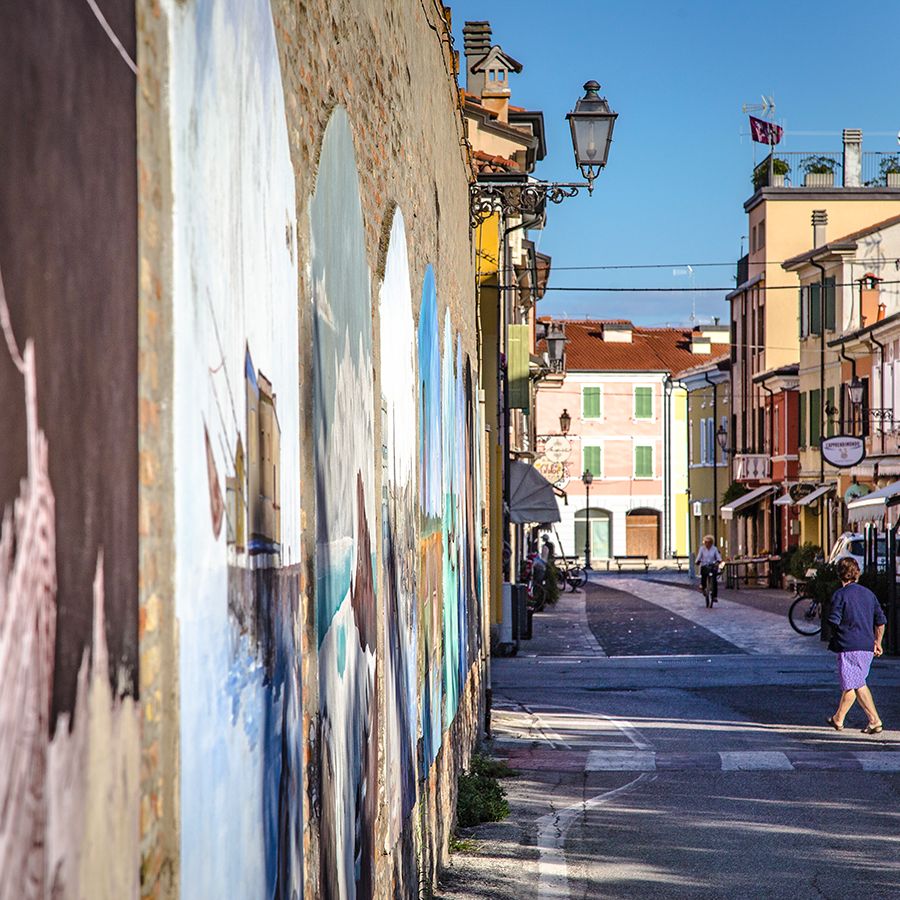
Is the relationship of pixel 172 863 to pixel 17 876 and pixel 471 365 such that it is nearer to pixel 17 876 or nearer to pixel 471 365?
pixel 17 876

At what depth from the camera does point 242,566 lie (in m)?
3.22

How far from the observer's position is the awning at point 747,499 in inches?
2524

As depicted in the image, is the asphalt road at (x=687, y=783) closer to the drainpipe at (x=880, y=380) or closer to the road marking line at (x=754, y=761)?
the road marking line at (x=754, y=761)

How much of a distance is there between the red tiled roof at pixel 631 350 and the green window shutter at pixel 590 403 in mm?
1238

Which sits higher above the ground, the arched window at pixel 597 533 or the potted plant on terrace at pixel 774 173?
the potted plant on terrace at pixel 774 173

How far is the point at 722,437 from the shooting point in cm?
7569

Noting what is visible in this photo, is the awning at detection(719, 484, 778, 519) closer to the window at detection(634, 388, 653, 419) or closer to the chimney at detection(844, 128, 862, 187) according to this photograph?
the chimney at detection(844, 128, 862, 187)

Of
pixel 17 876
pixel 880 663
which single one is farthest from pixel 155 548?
pixel 880 663

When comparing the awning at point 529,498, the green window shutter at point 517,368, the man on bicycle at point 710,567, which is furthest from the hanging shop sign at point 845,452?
the green window shutter at point 517,368

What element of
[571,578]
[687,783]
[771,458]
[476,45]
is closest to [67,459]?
[687,783]

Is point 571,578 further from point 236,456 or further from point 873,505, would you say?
point 236,456

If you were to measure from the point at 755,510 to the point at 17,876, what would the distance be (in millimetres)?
65886

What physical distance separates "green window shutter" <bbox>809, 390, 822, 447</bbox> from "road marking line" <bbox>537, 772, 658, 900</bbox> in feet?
143

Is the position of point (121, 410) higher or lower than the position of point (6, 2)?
lower
